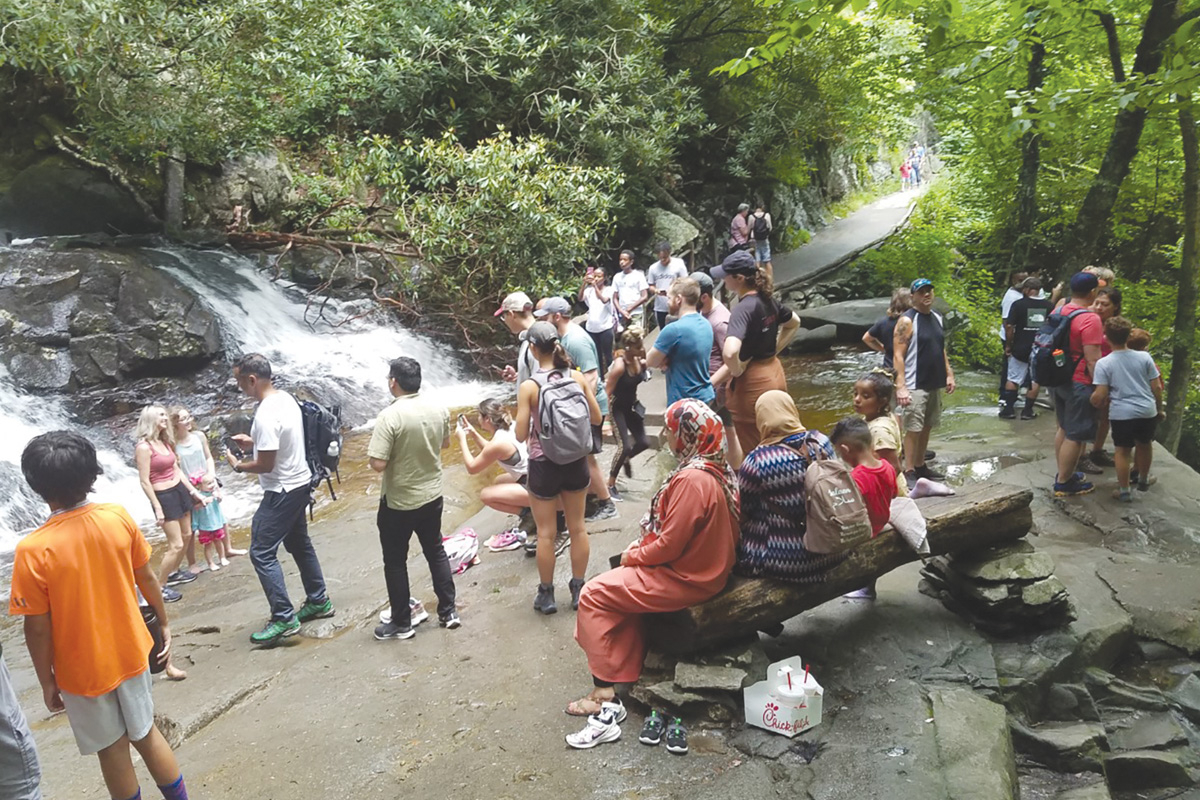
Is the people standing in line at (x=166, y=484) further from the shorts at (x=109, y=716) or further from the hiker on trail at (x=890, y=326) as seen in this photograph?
the hiker on trail at (x=890, y=326)

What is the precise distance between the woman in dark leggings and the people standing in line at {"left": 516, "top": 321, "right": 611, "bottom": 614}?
1246mm

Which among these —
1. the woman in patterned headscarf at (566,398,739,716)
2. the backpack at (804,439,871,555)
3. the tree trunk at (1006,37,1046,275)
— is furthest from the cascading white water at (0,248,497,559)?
the tree trunk at (1006,37,1046,275)

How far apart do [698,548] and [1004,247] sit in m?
13.3

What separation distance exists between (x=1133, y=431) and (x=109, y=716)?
724cm

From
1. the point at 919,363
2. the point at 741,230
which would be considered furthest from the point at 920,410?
the point at 741,230

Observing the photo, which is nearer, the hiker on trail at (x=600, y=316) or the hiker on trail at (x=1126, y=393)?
the hiker on trail at (x=1126, y=393)

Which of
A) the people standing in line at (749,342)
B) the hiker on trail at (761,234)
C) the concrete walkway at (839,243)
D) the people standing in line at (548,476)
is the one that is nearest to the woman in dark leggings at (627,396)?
the people standing in line at (749,342)

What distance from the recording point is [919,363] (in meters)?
6.57

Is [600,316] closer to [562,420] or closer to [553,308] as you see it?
[553,308]

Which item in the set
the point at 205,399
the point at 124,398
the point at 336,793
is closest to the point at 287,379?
the point at 205,399

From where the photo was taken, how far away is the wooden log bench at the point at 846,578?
3836 mm

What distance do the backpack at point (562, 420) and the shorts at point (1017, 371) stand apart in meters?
6.13

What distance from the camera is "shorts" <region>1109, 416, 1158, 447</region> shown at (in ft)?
20.9

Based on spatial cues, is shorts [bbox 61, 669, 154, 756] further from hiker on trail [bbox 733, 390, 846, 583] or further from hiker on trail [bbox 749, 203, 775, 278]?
hiker on trail [bbox 749, 203, 775, 278]
